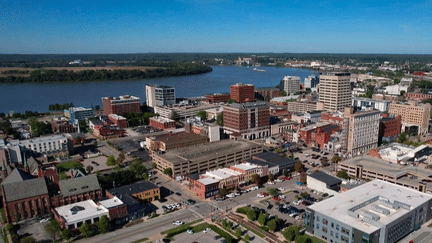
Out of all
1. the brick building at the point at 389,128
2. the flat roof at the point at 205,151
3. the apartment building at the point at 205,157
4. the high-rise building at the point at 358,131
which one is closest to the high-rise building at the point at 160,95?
the flat roof at the point at 205,151

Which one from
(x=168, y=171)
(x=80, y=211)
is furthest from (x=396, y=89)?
(x=80, y=211)

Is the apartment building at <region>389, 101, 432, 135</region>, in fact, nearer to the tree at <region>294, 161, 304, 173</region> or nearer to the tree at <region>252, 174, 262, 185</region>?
the tree at <region>294, 161, 304, 173</region>

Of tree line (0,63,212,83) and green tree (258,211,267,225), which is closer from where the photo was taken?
green tree (258,211,267,225)

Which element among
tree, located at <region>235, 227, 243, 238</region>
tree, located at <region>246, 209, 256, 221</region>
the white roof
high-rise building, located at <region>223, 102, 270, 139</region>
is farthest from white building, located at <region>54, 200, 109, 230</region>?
high-rise building, located at <region>223, 102, 270, 139</region>

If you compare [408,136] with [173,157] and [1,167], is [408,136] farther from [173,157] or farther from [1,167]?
[1,167]

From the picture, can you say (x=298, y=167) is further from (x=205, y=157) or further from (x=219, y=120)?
(x=219, y=120)

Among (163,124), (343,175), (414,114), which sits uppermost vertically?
(414,114)
